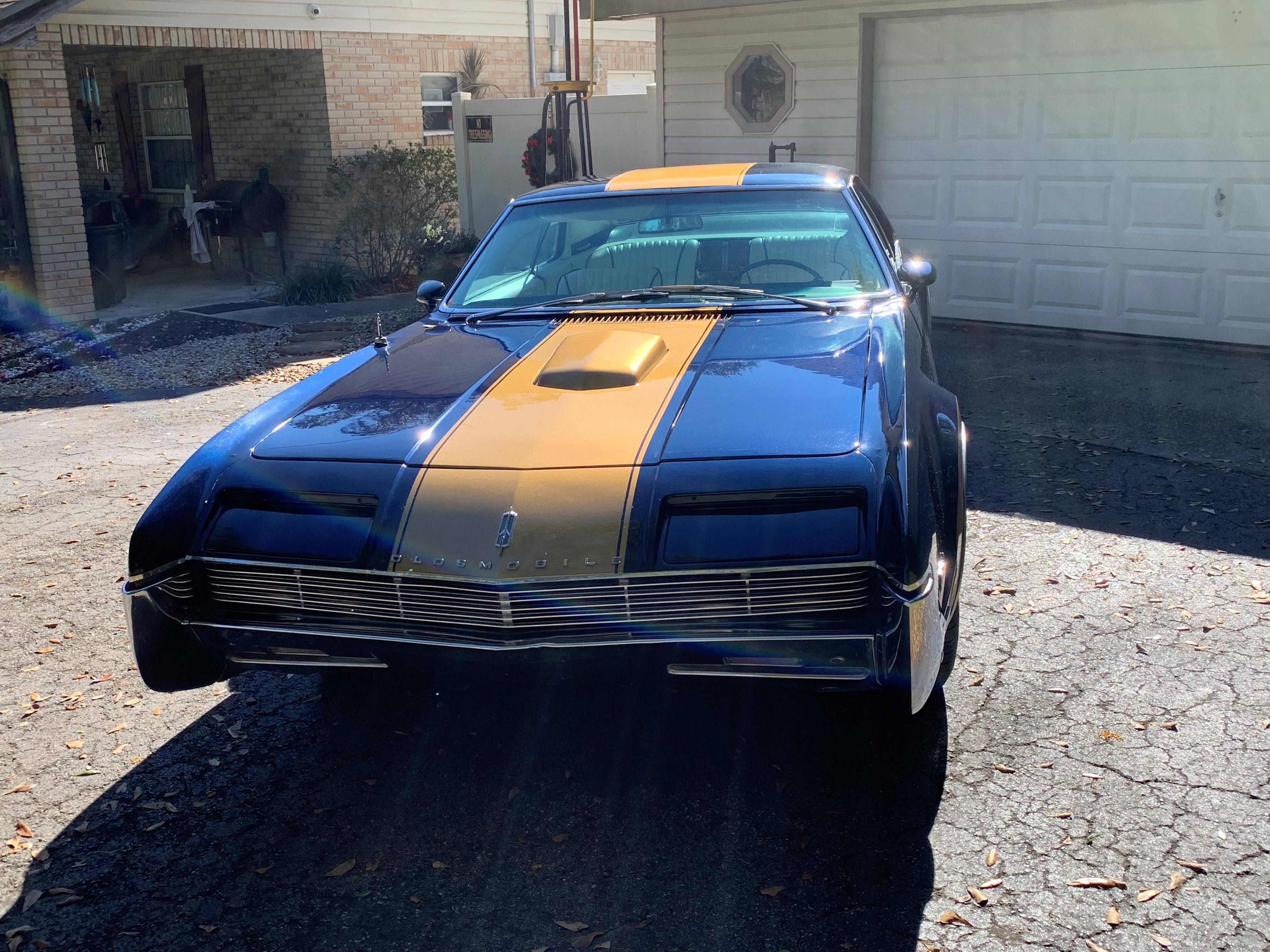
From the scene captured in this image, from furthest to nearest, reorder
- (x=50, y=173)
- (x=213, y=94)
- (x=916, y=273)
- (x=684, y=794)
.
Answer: (x=213, y=94) → (x=50, y=173) → (x=916, y=273) → (x=684, y=794)

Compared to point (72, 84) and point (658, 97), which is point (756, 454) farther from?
point (72, 84)

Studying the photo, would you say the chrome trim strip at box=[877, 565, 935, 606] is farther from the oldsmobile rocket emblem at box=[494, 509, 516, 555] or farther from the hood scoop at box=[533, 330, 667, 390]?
the hood scoop at box=[533, 330, 667, 390]

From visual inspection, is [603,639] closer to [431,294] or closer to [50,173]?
[431,294]

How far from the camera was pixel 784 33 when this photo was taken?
1070cm

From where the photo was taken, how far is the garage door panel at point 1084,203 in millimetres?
8516

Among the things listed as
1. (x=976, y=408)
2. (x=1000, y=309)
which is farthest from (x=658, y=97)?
(x=976, y=408)

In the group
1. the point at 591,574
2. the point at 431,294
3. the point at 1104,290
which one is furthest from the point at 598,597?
the point at 1104,290

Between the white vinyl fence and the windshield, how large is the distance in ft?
25.0

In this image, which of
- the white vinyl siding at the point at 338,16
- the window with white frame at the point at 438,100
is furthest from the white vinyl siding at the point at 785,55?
the window with white frame at the point at 438,100

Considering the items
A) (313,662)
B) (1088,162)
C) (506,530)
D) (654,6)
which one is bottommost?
(313,662)

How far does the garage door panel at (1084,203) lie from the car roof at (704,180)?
15.8ft

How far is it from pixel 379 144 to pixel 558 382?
12.3 metres

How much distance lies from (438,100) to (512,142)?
276 cm

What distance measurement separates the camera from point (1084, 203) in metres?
9.22
